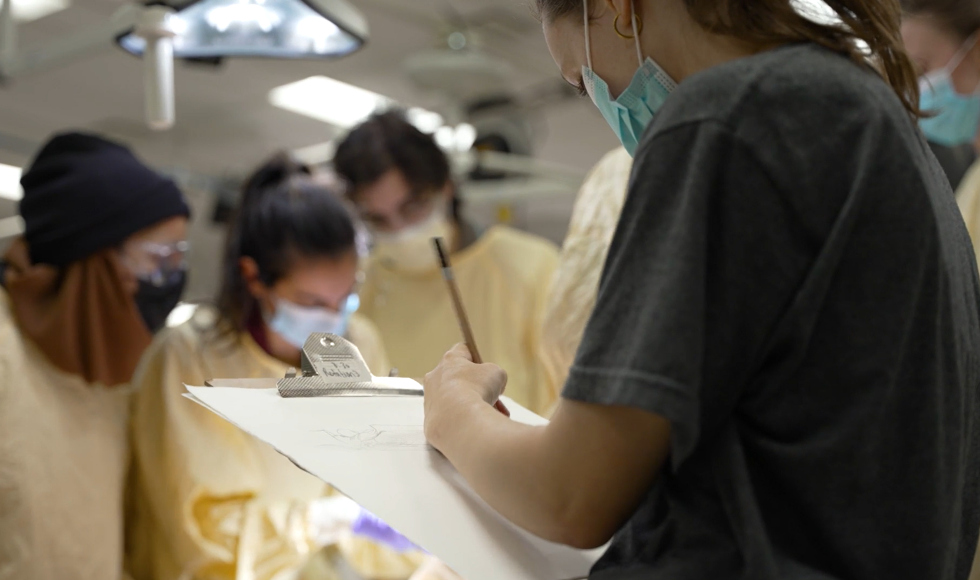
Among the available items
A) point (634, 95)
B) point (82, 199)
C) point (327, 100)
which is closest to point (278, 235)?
point (82, 199)

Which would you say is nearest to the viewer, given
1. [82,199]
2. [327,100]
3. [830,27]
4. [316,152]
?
[830,27]

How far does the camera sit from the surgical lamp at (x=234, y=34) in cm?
158

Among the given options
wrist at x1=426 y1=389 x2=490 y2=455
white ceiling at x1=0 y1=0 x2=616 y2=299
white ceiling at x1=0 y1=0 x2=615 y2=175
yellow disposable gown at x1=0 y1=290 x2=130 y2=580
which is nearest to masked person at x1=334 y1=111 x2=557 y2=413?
yellow disposable gown at x1=0 y1=290 x2=130 y2=580

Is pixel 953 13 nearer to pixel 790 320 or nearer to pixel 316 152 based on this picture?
pixel 790 320

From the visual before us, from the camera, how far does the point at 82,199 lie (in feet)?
5.86

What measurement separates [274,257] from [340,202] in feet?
0.66

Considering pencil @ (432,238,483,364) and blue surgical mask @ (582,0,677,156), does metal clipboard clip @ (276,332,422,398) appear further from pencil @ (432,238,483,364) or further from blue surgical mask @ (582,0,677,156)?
blue surgical mask @ (582,0,677,156)

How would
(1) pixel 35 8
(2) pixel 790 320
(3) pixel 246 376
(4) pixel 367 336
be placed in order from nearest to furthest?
(2) pixel 790 320 → (3) pixel 246 376 → (4) pixel 367 336 → (1) pixel 35 8

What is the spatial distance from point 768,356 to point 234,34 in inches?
55.6

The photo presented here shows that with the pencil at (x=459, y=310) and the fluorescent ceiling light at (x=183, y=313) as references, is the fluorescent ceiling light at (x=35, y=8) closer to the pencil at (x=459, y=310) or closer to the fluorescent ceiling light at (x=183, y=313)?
the fluorescent ceiling light at (x=183, y=313)

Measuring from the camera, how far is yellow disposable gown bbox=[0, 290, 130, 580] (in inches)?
63.2

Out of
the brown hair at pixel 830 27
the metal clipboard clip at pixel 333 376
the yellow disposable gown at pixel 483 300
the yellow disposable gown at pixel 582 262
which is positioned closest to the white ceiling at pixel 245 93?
the yellow disposable gown at pixel 483 300

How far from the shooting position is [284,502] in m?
1.69

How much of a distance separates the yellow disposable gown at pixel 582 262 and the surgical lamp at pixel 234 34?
0.55m
